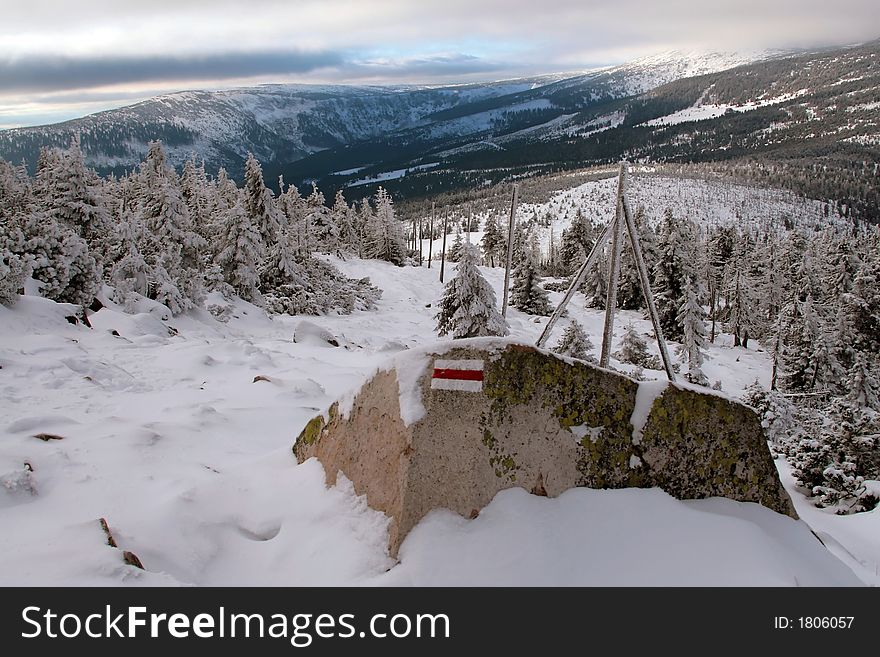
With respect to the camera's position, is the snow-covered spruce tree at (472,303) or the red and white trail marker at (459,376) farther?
the snow-covered spruce tree at (472,303)

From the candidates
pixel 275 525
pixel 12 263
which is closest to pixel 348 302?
pixel 12 263

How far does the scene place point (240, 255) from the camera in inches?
1064

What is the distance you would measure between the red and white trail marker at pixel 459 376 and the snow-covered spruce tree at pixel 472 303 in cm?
1535

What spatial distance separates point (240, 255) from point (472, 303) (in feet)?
45.8

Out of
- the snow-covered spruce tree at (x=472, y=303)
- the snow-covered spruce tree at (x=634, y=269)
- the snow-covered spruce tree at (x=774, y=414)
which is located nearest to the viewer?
the snow-covered spruce tree at (x=774, y=414)

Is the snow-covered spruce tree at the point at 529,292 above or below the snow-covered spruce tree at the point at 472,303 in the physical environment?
below

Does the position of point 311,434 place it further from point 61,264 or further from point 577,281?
point 61,264

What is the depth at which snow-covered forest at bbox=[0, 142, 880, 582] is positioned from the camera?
10.9 m

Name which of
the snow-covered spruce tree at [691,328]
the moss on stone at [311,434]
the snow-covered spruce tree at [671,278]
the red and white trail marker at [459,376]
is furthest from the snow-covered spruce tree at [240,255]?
the snow-covered spruce tree at [671,278]

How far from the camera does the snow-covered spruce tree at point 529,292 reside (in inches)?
1672

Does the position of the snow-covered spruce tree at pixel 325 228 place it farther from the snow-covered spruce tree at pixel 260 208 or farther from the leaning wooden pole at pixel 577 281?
the leaning wooden pole at pixel 577 281
